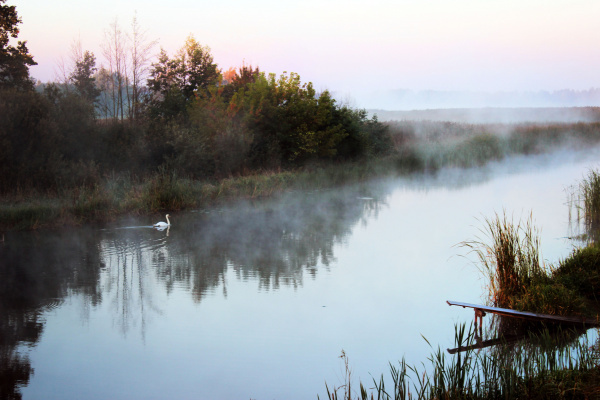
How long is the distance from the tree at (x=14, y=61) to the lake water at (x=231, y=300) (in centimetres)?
1085

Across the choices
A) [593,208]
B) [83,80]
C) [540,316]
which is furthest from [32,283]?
[83,80]

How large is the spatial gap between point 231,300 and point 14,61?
17420 mm

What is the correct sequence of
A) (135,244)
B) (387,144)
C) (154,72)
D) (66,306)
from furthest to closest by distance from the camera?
(387,144) → (154,72) → (135,244) → (66,306)

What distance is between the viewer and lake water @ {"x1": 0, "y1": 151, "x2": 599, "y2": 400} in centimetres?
490

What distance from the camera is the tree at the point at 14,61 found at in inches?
774

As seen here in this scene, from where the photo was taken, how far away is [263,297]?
7.11 metres

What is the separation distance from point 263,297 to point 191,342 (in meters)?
1.62

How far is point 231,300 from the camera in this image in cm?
698

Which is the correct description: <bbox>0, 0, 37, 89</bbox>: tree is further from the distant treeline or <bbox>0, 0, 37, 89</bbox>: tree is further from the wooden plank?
the wooden plank

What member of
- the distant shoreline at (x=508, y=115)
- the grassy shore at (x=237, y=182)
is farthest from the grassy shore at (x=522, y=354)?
the distant shoreline at (x=508, y=115)

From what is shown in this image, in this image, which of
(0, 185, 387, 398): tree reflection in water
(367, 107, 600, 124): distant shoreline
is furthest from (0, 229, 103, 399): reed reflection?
(367, 107, 600, 124): distant shoreline

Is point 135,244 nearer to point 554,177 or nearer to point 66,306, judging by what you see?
point 66,306

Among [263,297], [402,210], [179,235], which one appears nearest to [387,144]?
[402,210]

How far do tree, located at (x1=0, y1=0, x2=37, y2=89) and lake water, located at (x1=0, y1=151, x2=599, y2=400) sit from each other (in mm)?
10849
